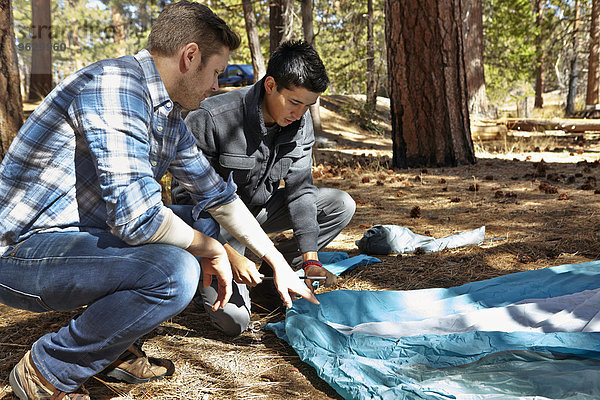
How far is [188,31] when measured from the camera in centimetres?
183

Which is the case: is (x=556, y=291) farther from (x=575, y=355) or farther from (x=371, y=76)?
(x=371, y=76)

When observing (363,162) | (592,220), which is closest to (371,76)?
(363,162)

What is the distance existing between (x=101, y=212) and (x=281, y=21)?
30.3 feet

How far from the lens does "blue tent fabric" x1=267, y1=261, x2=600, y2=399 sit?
74.2 inches

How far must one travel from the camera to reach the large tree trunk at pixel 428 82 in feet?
23.0

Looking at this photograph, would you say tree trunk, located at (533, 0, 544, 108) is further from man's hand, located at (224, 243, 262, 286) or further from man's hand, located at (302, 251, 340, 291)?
man's hand, located at (224, 243, 262, 286)

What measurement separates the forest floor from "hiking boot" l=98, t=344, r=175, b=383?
0.10 feet

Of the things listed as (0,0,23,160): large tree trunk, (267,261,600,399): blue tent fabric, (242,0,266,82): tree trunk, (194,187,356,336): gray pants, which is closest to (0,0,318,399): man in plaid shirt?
(267,261,600,399): blue tent fabric

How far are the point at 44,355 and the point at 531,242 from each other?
3.16 metres

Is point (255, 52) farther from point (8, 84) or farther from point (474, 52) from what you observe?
point (8, 84)

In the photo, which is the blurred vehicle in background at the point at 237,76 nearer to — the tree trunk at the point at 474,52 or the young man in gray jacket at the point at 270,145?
the tree trunk at the point at 474,52

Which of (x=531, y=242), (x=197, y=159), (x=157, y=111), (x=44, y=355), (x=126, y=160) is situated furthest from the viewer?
(x=531, y=242)

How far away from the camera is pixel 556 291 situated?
268 cm

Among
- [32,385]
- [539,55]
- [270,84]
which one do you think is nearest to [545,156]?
[270,84]
